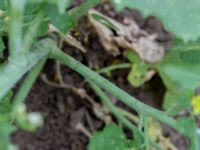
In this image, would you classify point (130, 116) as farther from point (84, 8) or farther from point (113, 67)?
point (84, 8)

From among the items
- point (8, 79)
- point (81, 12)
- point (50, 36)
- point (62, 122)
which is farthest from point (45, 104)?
point (8, 79)

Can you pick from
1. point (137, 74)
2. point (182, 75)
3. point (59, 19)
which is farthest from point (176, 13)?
point (137, 74)

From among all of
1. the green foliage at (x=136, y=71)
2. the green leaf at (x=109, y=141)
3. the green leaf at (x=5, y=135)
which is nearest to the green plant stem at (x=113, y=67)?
the green foliage at (x=136, y=71)

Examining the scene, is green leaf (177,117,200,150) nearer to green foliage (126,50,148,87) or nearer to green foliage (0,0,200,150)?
green foliage (0,0,200,150)

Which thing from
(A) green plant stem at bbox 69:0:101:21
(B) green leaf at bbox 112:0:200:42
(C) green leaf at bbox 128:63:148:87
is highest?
(B) green leaf at bbox 112:0:200:42

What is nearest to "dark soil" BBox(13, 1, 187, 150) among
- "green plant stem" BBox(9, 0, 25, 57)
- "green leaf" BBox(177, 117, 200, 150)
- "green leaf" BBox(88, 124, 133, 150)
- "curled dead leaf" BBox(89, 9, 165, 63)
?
"curled dead leaf" BBox(89, 9, 165, 63)

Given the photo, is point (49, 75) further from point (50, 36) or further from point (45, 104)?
point (50, 36)
